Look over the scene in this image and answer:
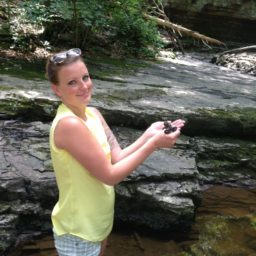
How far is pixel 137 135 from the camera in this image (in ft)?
15.1

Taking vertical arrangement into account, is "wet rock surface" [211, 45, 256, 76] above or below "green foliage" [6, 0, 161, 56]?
below

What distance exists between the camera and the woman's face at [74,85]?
2077mm

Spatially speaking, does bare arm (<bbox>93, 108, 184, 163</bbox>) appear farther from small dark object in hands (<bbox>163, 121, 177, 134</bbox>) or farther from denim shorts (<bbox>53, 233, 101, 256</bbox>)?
denim shorts (<bbox>53, 233, 101, 256</bbox>)

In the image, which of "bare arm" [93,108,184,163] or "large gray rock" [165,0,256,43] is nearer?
"bare arm" [93,108,184,163]

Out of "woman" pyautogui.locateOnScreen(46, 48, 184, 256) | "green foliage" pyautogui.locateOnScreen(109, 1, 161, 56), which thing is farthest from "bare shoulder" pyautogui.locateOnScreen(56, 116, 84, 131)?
"green foliage" pyautogui.locateOnScreen(109, 1, 161, 56)

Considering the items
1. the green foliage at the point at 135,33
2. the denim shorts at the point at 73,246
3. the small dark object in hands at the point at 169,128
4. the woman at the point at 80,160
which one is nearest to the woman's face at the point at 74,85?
the woman at the point at 80,160

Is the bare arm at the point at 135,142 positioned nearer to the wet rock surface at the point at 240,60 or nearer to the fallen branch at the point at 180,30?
the wet rock surface at the point at 240,60

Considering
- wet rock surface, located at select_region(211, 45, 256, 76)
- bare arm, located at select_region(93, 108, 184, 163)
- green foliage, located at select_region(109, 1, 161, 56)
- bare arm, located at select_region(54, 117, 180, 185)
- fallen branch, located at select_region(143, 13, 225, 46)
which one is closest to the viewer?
bare arm, located at select_region(54, 117, 180, 185)

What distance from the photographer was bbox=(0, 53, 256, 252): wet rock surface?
3.50 meters

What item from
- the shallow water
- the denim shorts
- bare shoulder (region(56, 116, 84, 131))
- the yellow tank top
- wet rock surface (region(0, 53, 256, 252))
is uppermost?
bare shoulder (region(56, 116, 84, 131))

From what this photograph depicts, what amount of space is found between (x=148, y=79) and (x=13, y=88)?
7.55 feet

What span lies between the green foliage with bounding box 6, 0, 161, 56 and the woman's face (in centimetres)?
479

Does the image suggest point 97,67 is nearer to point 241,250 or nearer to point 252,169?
point 252,169

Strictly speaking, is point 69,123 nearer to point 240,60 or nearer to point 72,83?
point 72,83
